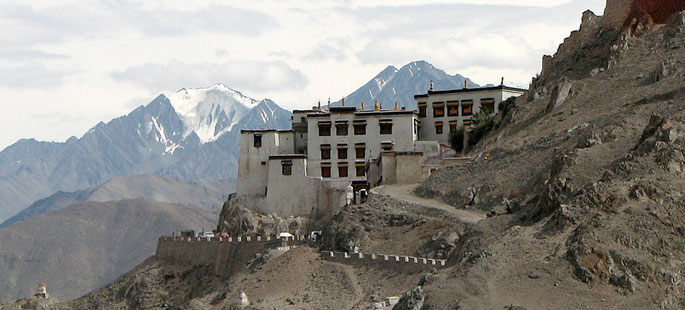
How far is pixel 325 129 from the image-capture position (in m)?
108

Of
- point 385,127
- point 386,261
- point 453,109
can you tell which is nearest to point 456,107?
point 453,109

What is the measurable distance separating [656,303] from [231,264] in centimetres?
4590

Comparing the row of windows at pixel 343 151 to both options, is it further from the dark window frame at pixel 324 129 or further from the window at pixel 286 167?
the window at pixel 286 167

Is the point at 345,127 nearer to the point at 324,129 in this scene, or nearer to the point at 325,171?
the point at 324,129

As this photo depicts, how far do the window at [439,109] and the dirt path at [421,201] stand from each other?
25115mm

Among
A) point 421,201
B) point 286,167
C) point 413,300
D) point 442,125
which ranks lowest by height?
point 413,300

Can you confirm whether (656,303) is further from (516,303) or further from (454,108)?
(454,108)

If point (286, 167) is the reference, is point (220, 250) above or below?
below

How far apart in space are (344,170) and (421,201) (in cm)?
2501

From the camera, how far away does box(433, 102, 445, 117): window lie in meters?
113

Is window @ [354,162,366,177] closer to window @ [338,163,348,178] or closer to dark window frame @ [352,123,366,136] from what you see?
window @ [338,163,348,178]

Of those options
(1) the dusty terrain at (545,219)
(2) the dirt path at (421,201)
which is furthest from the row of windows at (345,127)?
(2) the dirt path at (421,201)

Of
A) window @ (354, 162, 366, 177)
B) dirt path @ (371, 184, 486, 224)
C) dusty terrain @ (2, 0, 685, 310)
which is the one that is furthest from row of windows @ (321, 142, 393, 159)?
dirt path @ (371, 184, 486, 224)

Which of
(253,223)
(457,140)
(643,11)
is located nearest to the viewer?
(643,11)
